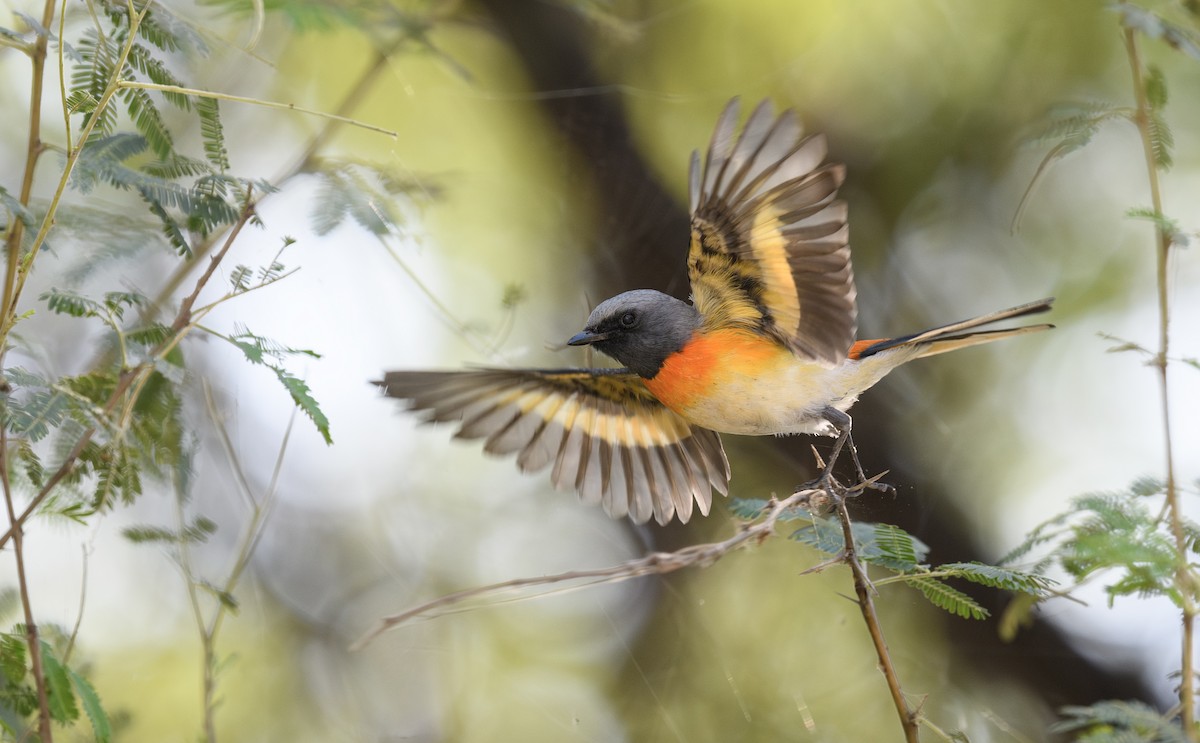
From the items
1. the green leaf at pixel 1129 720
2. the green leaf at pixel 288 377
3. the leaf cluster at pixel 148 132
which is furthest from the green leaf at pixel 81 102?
the green leaf at pixel 1129 720

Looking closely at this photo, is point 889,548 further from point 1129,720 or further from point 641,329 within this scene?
point 641,329

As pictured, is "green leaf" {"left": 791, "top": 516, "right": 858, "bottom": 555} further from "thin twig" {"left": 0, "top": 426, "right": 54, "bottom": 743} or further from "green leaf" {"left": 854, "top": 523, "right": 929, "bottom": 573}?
"thin twig" {"left": 0, "top": 426, "right": 54, "bottom": 743}

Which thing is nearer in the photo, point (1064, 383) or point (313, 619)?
point (1064, 383)

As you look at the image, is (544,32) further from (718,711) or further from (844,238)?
(718,711)

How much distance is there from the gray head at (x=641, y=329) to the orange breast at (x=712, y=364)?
32mm

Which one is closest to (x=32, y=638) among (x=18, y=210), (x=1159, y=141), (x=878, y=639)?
(x=18, y=210)

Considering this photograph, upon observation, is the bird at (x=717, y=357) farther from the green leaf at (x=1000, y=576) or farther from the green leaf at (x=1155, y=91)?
the green leaf at (x=1155, y=91)

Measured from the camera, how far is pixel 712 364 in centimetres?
208

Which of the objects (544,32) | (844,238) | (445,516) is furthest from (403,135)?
(844,238)

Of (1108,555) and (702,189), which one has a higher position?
(702,189)

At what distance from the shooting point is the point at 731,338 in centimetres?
213

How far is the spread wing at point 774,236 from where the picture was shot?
1.70m

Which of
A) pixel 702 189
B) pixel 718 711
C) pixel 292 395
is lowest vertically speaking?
pixel 718 711

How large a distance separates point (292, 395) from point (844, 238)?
1046 millimetres
